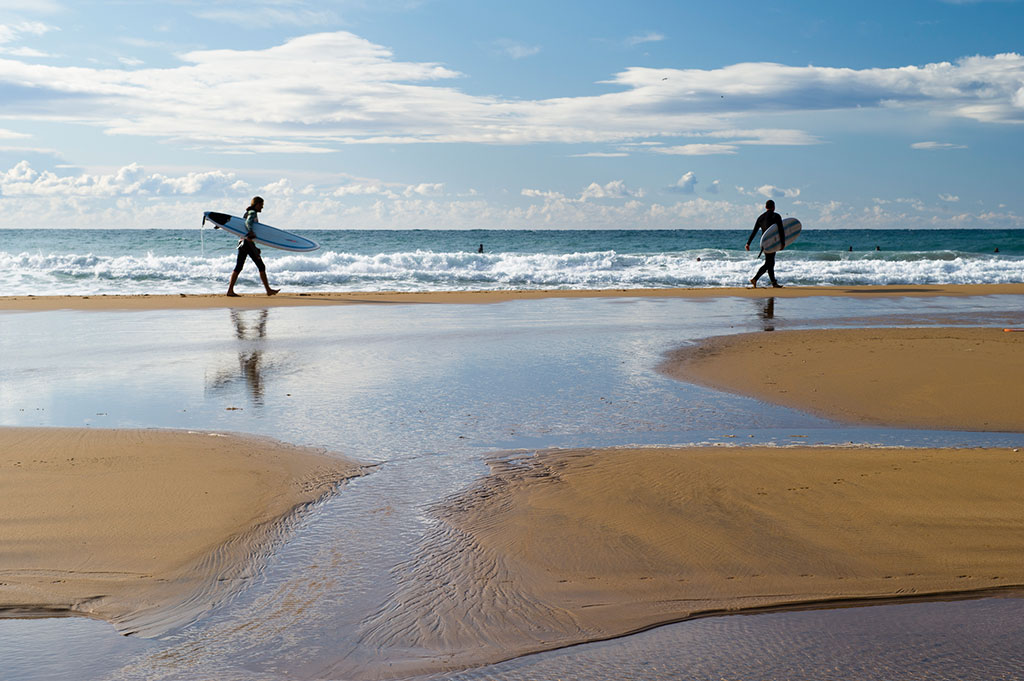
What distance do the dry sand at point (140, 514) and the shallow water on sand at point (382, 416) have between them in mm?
175

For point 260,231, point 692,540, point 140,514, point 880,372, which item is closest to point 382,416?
point 140,514

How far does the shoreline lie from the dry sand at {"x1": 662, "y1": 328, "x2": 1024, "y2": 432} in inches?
325

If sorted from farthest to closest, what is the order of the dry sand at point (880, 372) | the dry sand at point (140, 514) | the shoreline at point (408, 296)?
the shoreline at point (408, 296) → the dry sand at point (880, 372) → the dry sand at point (140, 514)

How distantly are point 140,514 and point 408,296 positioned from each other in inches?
622

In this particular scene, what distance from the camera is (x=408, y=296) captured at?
66.4 ft

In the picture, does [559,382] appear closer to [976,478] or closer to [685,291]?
[976,478]

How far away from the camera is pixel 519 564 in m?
4.01

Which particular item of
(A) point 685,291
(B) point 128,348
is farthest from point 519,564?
(A) point 685,291

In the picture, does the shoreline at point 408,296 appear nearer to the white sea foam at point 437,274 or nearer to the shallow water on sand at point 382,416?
the shallow water on sand at point 382,416

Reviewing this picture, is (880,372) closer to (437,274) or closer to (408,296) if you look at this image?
(408,296)

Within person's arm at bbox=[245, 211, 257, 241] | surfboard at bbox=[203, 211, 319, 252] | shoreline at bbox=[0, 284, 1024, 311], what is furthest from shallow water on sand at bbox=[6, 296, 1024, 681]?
surfboard at bbox=[203, 211, 319, 252]

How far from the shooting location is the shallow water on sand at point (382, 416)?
315 cm

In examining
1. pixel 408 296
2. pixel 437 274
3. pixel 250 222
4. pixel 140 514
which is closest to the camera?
→ pixel 140 514

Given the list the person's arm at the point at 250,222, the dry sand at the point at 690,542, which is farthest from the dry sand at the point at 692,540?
the person's arm at the point at 250,222
